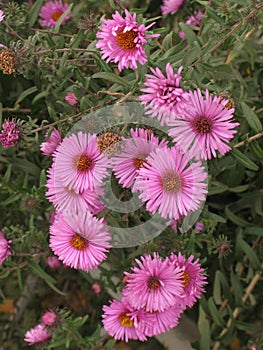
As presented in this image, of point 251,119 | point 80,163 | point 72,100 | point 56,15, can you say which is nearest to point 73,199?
point 80,163

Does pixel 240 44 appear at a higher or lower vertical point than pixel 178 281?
higher

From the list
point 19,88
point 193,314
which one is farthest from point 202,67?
point 193,314

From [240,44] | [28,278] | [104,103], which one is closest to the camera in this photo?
[104,103]

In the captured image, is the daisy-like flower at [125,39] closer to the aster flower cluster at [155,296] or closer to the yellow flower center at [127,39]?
the yellow flower center at [127,39]

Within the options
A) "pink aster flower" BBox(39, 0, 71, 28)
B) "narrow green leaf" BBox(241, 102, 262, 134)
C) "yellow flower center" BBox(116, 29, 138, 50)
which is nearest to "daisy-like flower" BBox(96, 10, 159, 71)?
"yellow flower center" BBox(116, 29, 138, 50)

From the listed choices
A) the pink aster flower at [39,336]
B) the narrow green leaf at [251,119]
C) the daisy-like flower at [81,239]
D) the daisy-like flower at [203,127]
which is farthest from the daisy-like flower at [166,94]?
the pink aster flower at [39,336]

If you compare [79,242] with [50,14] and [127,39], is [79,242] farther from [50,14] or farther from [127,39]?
[50,14]

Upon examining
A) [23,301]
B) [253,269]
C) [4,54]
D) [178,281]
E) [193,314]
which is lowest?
[23,301]

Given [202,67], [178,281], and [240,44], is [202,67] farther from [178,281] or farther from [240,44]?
[178,281]
